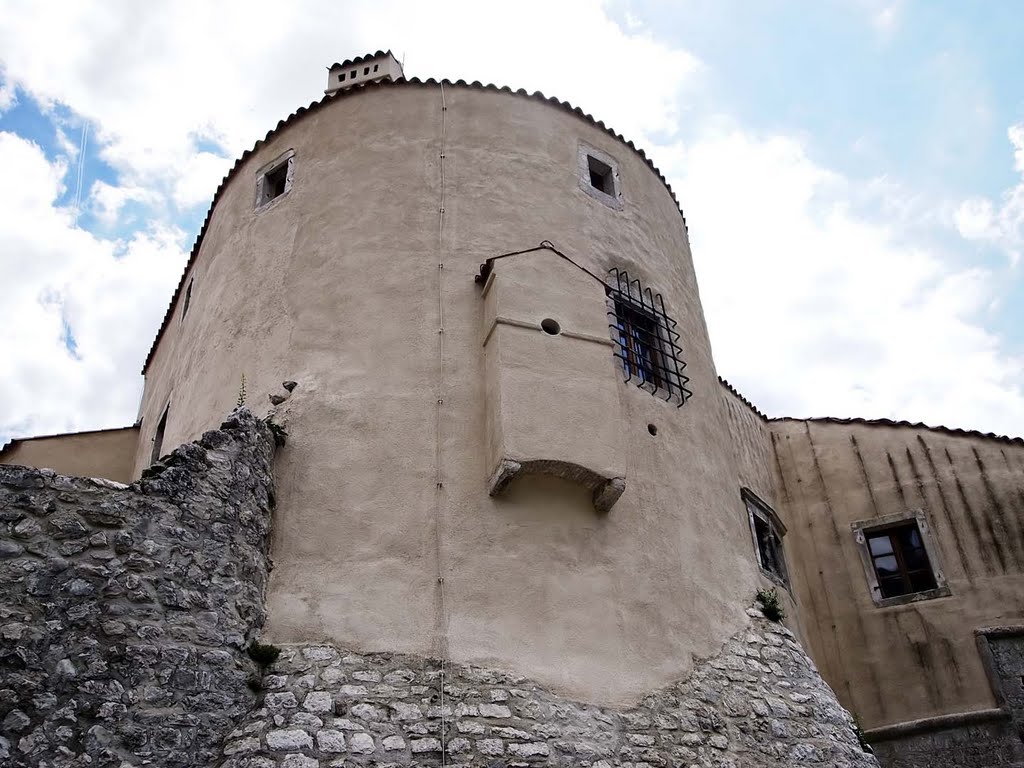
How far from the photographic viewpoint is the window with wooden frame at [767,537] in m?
11.9

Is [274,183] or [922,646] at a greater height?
[274,183]

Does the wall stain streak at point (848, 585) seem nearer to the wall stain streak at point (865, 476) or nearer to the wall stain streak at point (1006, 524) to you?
the wall stain streak at point (865, 476)

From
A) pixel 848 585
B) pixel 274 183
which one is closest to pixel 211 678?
pixel 274 183

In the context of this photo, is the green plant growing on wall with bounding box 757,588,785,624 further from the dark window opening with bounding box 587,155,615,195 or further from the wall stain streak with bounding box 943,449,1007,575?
the dark window opening with bounding box 587,155,615,195

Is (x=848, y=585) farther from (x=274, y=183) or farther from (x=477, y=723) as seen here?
(x=274, y=183)

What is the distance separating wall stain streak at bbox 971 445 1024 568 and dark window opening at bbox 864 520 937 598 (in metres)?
1.03

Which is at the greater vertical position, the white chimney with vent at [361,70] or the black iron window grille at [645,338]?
the white chimney with vent at [361,70]

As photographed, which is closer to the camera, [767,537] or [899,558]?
[767,537]

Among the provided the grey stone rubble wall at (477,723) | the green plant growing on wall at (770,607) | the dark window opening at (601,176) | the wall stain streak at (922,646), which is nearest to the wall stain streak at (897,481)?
the wall stain streak at (922,646)

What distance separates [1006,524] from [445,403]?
8.53 m

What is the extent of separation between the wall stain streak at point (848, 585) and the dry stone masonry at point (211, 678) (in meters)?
4.61

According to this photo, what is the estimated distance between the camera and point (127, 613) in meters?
6.87

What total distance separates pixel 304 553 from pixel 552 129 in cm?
614

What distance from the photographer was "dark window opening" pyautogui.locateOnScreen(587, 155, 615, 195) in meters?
11.9
